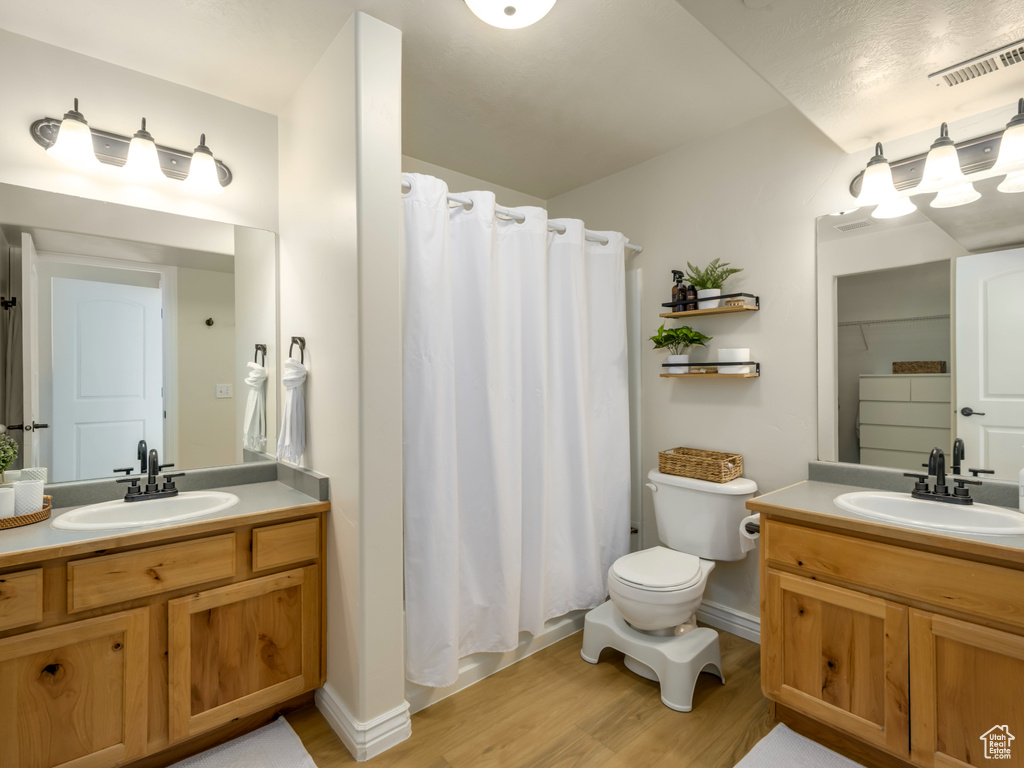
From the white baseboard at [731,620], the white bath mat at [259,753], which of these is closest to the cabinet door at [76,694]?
the white bath mat at [259,753]

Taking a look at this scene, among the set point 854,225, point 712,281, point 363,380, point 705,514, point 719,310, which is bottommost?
point 705,514

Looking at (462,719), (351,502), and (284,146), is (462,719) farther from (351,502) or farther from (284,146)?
(284,146)

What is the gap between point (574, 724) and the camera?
5.98 ft

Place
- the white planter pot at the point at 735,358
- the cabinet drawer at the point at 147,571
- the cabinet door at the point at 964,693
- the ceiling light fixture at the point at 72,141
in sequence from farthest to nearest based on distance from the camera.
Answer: the white planter pot at the point at 735,358 → the ceiling light fixture at the point at 72,141 → the cabinet drawer at the point at 147,571 → the cabinet door at the point at 964,693

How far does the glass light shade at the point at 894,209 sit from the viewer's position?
1.87 meters

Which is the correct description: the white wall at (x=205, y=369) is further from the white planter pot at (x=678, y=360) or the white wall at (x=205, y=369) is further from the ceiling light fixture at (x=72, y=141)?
the white planter pot at (x=678, y=360)

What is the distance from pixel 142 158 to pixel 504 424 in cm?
174

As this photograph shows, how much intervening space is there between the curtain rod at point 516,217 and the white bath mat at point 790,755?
87.0 inches

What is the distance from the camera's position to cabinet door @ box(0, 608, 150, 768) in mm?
1317

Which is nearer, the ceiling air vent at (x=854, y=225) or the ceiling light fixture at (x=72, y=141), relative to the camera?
the ceiling light fixture at (x=72, y=141)

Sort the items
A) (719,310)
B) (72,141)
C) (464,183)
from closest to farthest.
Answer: (72,141) → (719,310) → (464,183)

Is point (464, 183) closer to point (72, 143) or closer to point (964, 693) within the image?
point (72, 143)

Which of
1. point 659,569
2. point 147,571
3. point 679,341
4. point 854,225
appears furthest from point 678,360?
point 147,571

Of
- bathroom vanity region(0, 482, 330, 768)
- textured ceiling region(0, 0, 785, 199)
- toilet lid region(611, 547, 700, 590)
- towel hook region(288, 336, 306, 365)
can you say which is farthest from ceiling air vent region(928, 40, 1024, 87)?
bathroom vanity region(0, 482, 330, 768)
